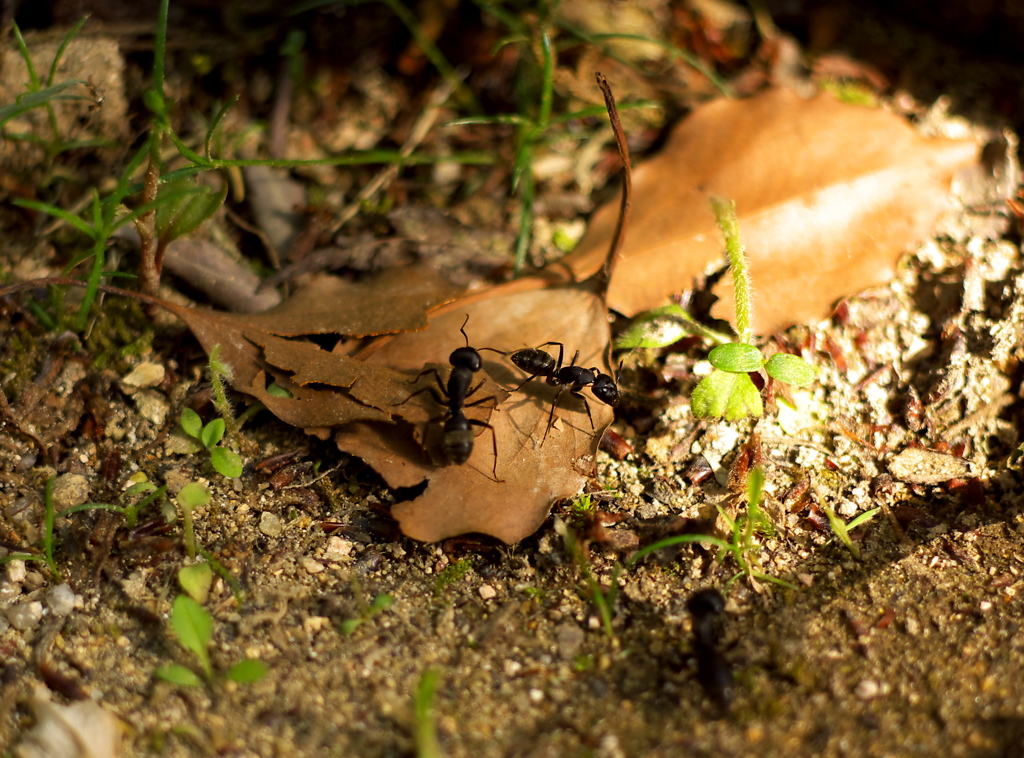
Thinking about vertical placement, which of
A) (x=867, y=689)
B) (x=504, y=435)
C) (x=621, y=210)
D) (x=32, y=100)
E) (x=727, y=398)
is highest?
(x=32, y=100)

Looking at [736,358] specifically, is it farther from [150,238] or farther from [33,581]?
[33,581]

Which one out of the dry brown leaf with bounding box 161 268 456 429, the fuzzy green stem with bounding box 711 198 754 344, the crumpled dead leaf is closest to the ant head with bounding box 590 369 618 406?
the fuzzy green stem with bounding box 711 198 754 344

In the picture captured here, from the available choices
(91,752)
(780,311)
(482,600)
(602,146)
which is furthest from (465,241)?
(91,752)

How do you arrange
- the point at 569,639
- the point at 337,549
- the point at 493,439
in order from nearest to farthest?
the point at 569,639, the point at 337,549, the point at 493,439

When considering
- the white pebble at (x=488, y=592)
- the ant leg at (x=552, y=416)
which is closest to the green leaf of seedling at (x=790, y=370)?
the ant leg at (x=552, y=416)

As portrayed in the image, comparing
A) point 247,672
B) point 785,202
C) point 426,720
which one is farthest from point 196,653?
point 785,202

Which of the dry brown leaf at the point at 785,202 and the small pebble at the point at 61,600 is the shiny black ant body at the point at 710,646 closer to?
the dry brown leaf at the point at 785,202

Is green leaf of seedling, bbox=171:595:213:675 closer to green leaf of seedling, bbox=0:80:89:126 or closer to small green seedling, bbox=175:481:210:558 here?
small green seedling, bbox=175:481:210:558
